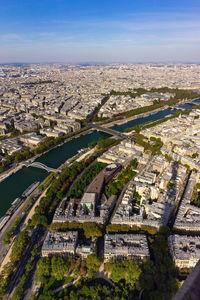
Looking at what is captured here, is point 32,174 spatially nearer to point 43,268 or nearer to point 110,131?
point 43,268

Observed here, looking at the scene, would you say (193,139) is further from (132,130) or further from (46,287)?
(46,287)

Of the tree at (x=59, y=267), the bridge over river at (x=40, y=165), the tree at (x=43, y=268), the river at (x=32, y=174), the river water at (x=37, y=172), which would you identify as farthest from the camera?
the bridge over river at (x=40, y=165)

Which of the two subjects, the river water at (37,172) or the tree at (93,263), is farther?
the river water at (37,172)

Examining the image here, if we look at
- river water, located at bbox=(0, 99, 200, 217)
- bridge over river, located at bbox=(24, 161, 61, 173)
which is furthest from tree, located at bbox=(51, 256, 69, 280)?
bridge over river, located at bbox=(24, 161, 61, 173)

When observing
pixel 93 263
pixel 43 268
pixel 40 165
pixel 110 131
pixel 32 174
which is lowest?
pixel 43 268

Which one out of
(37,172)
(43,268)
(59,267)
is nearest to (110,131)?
(37,172)

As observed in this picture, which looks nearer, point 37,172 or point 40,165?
point 37,172

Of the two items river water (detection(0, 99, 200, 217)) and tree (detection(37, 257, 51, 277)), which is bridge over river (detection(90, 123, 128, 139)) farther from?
tree (detection(37, 257, 51, 277))

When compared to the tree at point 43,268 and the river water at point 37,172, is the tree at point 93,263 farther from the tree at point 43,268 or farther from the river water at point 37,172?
the river water at point 37,172

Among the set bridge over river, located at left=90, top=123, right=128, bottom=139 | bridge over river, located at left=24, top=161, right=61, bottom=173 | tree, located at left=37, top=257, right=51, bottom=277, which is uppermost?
bridge over river, located at left=90, top=123, right=128, bottom=139

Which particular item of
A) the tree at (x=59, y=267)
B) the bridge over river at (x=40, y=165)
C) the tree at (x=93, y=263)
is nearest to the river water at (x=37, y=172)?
the bridge over river at (x=40, y=165)

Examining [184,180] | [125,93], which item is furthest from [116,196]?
[125,93]
